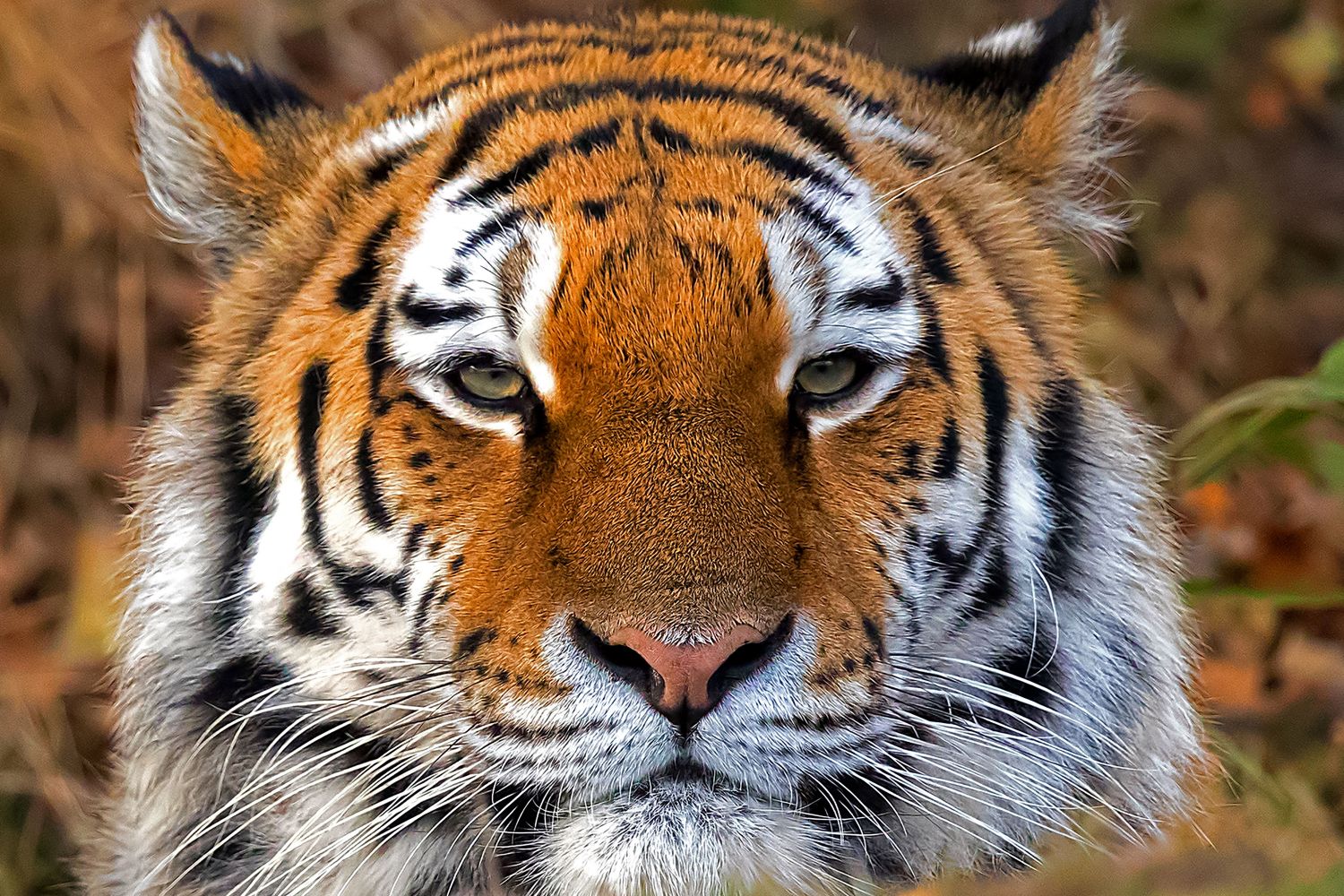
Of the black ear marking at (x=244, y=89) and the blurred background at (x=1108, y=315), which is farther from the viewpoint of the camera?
the blurred background at (x=1108, y=315)

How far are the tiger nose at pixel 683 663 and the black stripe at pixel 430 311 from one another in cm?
38

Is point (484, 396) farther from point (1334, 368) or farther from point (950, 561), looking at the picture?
point (1334, 368)

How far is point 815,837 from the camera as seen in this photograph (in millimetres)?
1485

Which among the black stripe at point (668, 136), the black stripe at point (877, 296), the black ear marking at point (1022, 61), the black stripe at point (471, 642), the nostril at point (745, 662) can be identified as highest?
the black ear marking at point (1022, 61)

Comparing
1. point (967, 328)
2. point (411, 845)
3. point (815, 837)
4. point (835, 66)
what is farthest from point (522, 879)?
point (835, 66)

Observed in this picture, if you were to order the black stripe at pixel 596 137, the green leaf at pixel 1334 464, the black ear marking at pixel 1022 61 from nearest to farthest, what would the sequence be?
1. the black stripe at pixel 596 137
2. the black ear marking at pixel 1022 61
3. the green leaf at pixel 1334 464

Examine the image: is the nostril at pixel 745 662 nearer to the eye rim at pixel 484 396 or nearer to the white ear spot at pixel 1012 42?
the eye rim at pixel 484 396

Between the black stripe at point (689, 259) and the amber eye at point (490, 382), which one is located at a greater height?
the black stripe at point (689, 259)

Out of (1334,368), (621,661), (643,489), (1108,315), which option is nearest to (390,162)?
(643,489)

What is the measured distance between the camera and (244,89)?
1853mm

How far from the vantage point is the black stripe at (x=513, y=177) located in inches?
64.4

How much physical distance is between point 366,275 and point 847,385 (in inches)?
21.9

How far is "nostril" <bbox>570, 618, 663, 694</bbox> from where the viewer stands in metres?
1.33

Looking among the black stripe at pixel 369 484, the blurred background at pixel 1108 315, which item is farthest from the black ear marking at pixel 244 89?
the blurred background at pixel 1108 315
